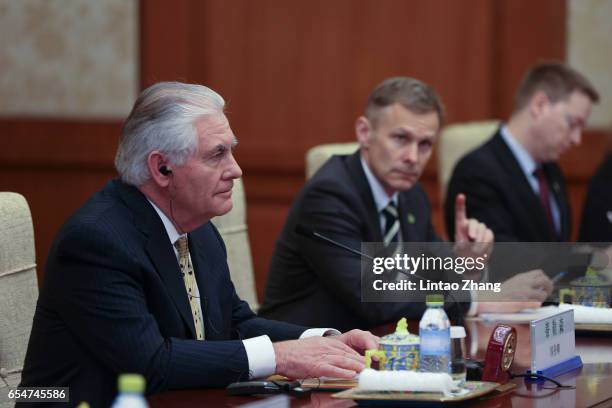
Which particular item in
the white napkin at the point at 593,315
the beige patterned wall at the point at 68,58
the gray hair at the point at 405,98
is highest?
the beige patterned wall at the point at 68,58

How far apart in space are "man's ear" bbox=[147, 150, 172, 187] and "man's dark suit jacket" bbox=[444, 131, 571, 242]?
2.23 meters

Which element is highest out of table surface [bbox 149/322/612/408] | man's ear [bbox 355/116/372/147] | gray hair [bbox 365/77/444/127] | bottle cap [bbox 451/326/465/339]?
gray hair [bbox 365/77/444/127]

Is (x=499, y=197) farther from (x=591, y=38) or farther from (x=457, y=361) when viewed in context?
(x=457, y=361)

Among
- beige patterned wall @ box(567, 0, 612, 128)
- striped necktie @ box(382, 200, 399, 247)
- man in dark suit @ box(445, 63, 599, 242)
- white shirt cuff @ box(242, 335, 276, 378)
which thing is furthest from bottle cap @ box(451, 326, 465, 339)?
beige patterned wall @ box(567, 0, 612, 128)

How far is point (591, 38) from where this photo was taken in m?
6.00

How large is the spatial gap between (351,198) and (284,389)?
143 centimetres

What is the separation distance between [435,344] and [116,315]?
2.19 ft

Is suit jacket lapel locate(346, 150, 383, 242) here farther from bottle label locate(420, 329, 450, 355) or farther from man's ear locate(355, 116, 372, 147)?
bottle label locate(420, 329, 450, 355)

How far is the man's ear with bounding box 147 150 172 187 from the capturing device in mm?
2553

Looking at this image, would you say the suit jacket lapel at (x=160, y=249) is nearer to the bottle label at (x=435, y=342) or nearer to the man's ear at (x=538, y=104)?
the bottle label at (x=435, y=342)

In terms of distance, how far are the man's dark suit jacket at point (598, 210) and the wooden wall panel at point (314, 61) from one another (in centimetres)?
119

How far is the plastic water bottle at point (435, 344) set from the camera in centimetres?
220

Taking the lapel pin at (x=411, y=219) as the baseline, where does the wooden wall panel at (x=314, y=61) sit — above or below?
above

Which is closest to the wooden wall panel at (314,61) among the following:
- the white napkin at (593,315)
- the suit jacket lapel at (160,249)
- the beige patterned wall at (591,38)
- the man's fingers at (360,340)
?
the beige patterned wall at (591,38)
